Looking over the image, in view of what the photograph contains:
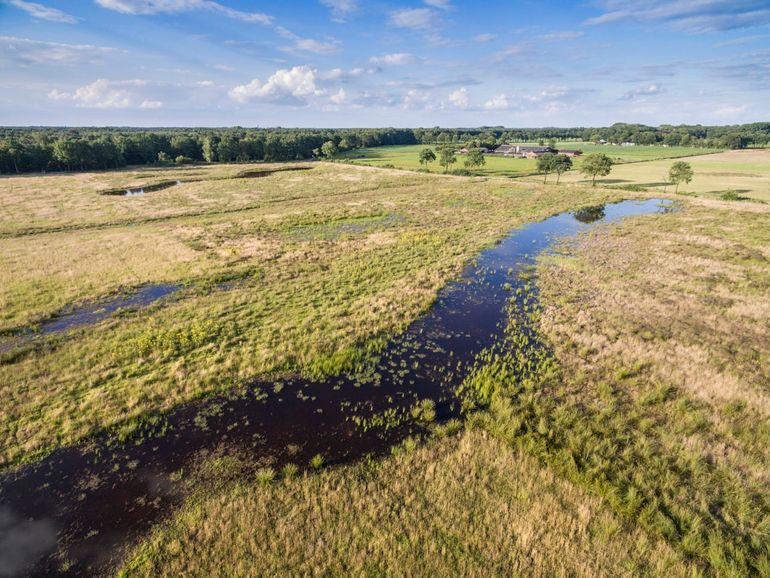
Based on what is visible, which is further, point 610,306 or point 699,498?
point 610,306

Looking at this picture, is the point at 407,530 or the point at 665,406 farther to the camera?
the point at 665,406

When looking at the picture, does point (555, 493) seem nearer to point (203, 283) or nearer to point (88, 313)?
point (203, 283)

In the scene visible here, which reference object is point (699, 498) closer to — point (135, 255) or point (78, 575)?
point (78, 575)

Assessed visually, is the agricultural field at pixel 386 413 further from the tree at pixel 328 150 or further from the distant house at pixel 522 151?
the distant house at pixel 522 151

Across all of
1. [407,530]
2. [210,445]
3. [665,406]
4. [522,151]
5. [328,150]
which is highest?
[522,151]

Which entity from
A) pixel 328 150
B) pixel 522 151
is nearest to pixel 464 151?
pixel 522 151

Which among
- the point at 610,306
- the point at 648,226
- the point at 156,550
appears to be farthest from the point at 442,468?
the point at 648,226
